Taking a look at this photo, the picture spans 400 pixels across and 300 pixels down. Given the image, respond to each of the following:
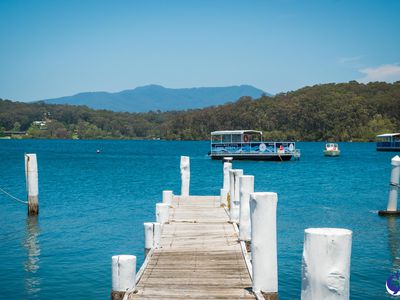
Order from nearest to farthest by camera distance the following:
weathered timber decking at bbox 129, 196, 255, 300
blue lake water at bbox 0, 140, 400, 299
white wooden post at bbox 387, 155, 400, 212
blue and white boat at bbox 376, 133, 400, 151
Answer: weathered timber decking at bbox 129, 196, 255, 300, blue lake water at bbox 0, 140, 400, 299, white wooden post at bbox 387, 155, 400, 212, blue and white boat at bbox 376, 133, 400, 151

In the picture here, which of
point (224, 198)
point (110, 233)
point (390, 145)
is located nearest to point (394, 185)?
point (224, 198)

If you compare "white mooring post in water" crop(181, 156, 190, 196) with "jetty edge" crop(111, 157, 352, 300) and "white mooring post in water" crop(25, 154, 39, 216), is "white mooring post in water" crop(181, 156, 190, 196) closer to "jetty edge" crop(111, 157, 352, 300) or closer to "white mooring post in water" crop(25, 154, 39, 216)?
"white mooring post in water" crop(25, 154, 39, 216)

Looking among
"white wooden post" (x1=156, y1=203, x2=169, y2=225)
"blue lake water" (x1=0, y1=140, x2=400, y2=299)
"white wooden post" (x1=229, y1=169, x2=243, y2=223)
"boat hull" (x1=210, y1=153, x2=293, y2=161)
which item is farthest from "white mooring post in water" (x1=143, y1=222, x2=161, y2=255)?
"boat hull" (x1=210, y1=153, x2=293, y2=161)

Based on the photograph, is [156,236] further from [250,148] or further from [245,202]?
[250,148]

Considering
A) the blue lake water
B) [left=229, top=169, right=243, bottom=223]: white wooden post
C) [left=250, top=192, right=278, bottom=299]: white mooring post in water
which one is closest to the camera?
[left=250, top=192, right=278, bottom=299]: white mooring post in water

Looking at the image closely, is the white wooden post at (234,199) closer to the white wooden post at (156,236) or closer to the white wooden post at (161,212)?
the white wooden post at (161,212)

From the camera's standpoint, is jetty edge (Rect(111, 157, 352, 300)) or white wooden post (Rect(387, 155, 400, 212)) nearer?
jetty edge (Rect(111, 157, 352, 300))

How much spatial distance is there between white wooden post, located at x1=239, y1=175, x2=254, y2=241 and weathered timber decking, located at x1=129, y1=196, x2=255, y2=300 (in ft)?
1.12

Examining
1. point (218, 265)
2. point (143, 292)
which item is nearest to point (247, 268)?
point (218, 265)

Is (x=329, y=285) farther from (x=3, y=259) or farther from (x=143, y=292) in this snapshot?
(x=3, y=259)

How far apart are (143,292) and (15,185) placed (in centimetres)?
4265

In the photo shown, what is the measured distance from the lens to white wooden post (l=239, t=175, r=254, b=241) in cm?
1465

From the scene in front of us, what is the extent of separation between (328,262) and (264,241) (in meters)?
4.40

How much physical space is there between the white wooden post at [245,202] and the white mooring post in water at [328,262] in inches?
348
